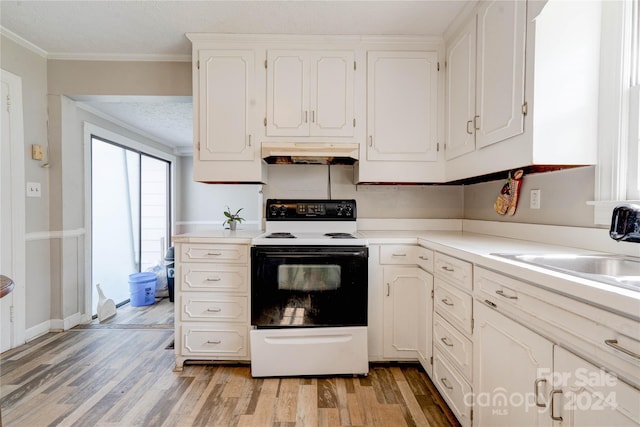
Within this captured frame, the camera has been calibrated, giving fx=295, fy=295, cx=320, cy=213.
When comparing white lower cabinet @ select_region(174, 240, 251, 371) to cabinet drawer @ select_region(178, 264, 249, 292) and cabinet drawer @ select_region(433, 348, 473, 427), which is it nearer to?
cabinet drawer @ select_region(178, 264, 249, 292)

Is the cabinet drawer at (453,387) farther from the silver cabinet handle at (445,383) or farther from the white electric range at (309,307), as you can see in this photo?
the white electric range at (309,307)

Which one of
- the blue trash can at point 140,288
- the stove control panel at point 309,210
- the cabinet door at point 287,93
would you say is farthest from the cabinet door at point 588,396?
the blue trash can at point 140,288

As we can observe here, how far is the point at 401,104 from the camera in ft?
7.20

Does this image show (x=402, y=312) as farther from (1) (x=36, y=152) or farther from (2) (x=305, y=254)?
(1) (x=36, y=152)

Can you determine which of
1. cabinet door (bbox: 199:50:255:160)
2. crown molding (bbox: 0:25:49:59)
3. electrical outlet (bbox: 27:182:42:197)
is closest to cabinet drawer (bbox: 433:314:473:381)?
cabinet door (bbox: 199:50:255:160)

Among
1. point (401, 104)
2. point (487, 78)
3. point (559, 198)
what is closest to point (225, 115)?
point (401, 104)

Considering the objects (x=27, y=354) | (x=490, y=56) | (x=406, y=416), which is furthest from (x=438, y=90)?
(x=27, y=354)

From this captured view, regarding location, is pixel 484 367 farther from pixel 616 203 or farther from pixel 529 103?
pixel 529 103

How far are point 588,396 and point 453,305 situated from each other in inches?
29.0

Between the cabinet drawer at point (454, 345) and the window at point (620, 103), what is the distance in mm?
814

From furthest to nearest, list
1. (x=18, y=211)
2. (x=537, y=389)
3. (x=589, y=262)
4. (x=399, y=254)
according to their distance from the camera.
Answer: (x=18, y=211) → (x=399, y=254) → (x=589, y=262) → (x=537, y=389)

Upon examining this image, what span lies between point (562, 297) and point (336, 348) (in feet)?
4.41

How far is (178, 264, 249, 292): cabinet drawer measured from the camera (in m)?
1.98

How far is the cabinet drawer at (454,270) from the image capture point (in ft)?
4.35
